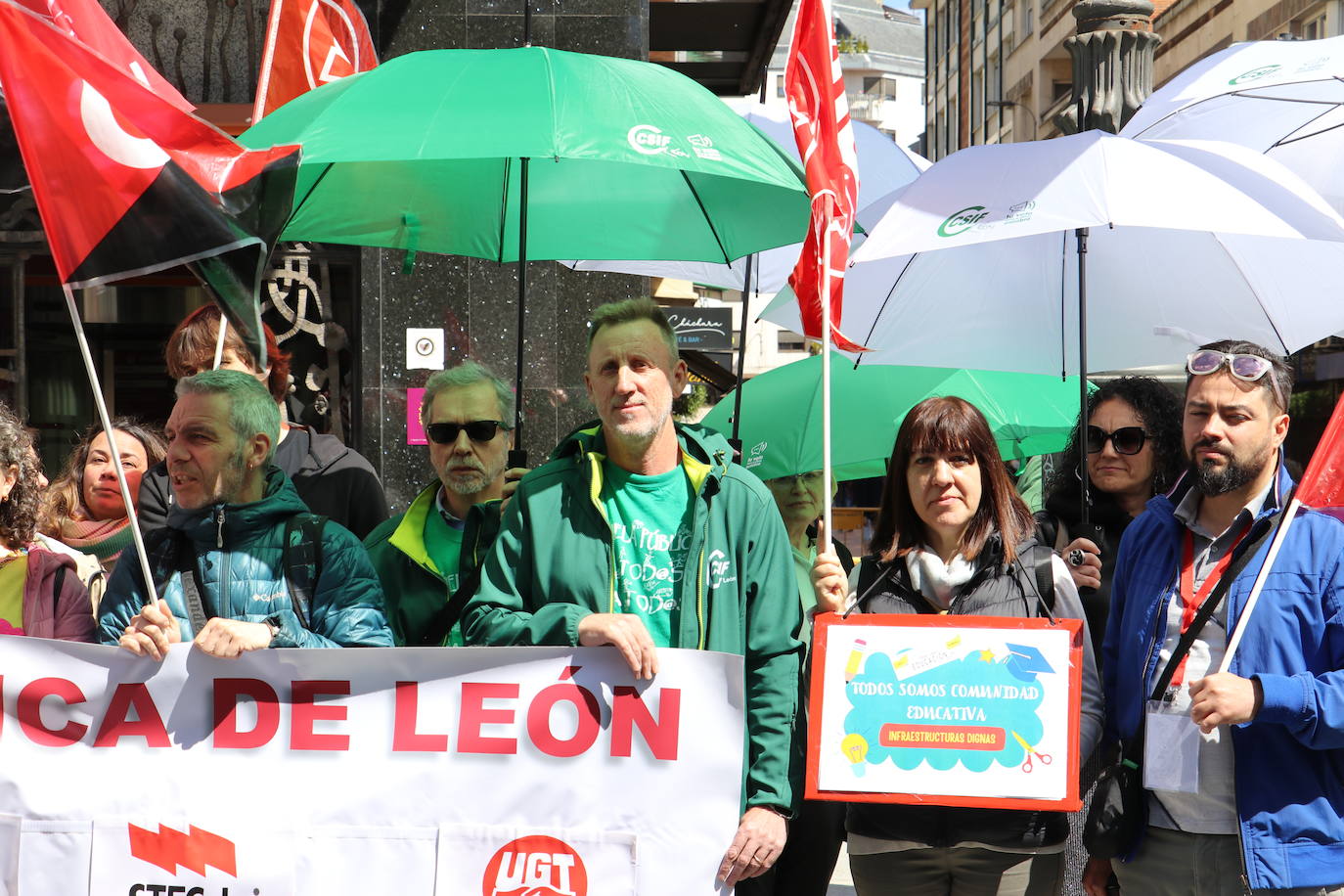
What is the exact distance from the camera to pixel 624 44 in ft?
27.2

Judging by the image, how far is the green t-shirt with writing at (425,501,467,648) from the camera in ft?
13.6

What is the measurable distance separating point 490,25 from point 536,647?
5.71m

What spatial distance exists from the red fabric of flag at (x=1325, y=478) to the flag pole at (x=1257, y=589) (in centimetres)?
4

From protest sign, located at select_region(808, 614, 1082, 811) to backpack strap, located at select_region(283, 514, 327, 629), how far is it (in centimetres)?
130

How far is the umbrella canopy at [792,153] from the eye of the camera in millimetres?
6441

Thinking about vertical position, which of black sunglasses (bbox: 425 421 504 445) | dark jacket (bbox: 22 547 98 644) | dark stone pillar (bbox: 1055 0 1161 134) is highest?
dark stone pillar (bbox: 1055 0 1161 134)

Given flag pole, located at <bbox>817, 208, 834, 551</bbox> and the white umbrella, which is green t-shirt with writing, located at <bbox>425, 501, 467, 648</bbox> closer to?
flag pole, located at <bbox>817, 208, 834, 551</bbox>

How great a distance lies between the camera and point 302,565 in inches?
139

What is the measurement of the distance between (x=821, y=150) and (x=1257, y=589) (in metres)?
1.69

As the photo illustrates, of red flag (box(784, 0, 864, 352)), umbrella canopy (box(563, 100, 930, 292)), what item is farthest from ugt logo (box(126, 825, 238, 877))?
umbrella canopy (box(563, 100, 930, 292))

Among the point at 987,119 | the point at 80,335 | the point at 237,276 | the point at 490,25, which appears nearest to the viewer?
the point at 80,335

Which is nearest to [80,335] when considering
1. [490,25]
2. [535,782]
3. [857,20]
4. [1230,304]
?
[535,782]

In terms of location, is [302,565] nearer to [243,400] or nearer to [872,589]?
[243,400]

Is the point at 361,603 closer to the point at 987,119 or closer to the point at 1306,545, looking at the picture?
the point at 1306,545
